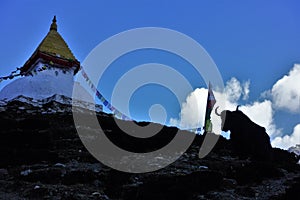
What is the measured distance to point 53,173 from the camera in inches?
550

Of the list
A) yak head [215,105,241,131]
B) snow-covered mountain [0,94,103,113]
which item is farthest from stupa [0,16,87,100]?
yak head [215,105,241,131]

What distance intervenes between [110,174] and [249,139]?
27.3 feet

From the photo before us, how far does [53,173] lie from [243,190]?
644 cm

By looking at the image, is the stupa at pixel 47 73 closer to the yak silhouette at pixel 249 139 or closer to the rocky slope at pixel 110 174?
the rocky slope at pixel 110 174

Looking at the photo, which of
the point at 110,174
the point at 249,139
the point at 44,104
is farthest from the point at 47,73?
→ the point at 110,174

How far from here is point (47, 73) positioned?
36.0m

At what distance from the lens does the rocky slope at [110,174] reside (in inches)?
491

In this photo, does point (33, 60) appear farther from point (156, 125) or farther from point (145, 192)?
point (145, 192)

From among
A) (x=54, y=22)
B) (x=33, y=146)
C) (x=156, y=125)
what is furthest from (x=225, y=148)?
(x=54, y=22)

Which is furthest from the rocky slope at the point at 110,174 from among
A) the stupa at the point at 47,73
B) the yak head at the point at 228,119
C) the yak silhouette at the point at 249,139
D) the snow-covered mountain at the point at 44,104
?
the stupa at the point at 47,73

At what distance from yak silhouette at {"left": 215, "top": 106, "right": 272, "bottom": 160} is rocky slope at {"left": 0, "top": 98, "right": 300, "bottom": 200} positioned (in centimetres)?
64

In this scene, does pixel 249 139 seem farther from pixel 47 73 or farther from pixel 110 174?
pixel 47 73

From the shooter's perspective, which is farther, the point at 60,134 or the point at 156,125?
the point at 156,125

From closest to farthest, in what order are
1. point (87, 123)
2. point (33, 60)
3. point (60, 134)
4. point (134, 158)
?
1. point (134, 158)
2. point (60, 134)
3. point (87, 123)
4. point (33, 60)
